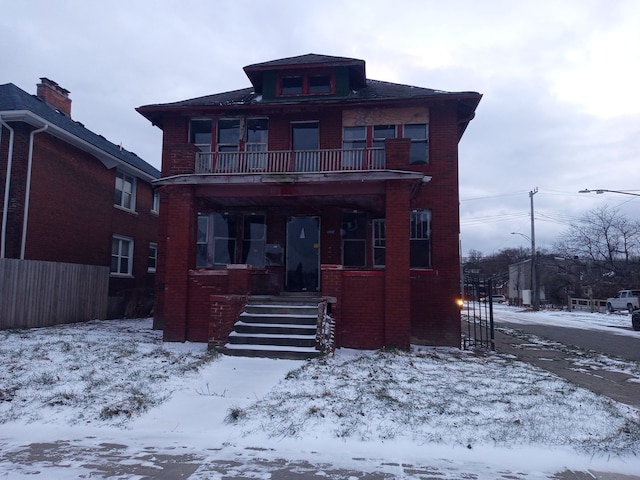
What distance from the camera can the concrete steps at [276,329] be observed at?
9031 millimetres

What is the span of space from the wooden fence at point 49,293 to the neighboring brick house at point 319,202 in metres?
3.26

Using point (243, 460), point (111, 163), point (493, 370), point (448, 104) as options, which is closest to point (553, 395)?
point (493, 370)

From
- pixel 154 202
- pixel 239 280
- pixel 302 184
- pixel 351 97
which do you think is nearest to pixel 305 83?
pixel 351 97

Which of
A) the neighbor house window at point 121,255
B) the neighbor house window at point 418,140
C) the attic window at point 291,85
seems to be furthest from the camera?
the neighbor house window at point 121,255

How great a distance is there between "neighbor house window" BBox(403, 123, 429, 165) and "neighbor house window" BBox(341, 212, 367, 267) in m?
2.26

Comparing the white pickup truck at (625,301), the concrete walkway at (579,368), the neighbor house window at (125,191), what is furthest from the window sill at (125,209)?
the white pickup truck at (625,301)

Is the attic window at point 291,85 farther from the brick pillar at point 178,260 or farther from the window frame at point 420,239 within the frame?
the window frame at point 420,239

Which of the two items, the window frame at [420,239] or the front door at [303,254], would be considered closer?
the window frame at [420,239]

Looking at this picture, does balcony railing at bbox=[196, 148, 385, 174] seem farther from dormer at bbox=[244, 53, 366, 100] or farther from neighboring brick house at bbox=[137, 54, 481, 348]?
dormer at bbox=[244, 53, 366, 100]

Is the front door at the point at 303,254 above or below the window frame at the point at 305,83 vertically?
below

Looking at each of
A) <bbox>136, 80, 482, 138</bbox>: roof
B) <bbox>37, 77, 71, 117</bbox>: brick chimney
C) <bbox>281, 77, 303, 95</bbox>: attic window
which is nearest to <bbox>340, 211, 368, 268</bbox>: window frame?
<bbox>136, 80, 482, 138</bbox>: roof

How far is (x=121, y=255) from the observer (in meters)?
19.9

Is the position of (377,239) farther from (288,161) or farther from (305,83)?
(305,83)

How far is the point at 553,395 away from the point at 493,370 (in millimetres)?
1963
